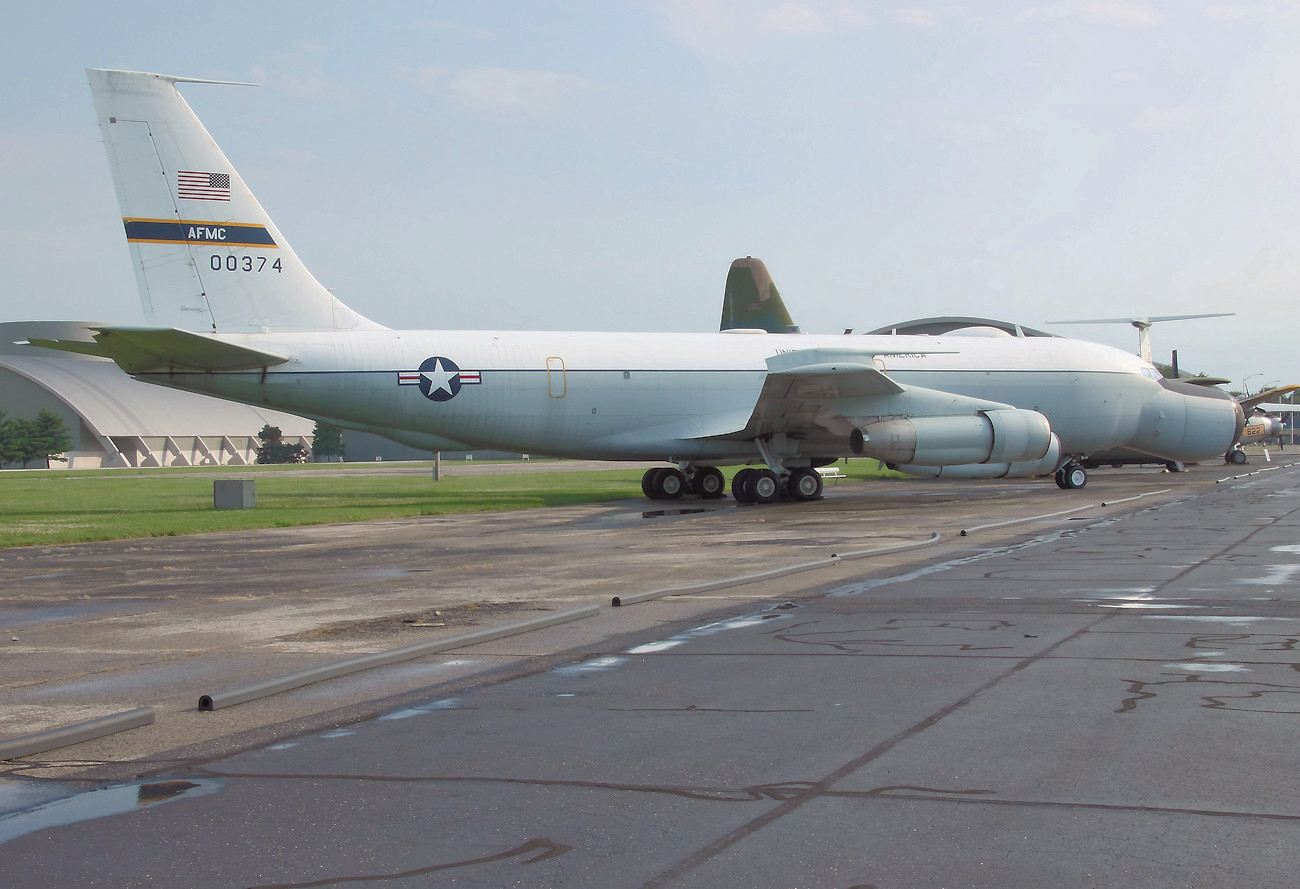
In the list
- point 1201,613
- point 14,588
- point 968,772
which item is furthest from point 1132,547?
point 14,588

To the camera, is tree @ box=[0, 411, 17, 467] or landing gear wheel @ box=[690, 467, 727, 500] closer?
landing gear wheel @ box=[690, 467, 727, 500]

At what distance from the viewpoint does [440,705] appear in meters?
6.28

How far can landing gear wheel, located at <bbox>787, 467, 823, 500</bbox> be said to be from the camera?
87.2 feet

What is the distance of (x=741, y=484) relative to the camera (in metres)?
25.7

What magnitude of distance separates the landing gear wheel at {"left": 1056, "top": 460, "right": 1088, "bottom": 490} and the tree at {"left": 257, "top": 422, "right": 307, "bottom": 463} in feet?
286

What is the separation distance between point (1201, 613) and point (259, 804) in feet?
24.3

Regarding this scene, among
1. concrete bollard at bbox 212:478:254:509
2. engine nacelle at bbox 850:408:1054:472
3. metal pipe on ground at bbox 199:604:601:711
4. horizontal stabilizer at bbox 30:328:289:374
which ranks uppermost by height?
horizontal stabilizer at bbox 30:328:289:374

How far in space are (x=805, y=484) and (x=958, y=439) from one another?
3687mm

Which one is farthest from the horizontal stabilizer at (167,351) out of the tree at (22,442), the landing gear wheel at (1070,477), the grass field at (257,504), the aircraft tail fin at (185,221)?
the tree at (22,442)

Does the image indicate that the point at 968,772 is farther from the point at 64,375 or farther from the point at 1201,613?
the point at 64,375

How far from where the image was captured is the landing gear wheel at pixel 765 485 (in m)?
25.5

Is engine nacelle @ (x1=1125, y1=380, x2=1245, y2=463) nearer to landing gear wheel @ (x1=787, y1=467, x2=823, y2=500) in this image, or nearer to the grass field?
landing gear wheel @ (x1=787, y1=467, x2=823, y2=500)

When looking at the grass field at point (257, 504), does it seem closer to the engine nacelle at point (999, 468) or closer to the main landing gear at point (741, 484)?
the main landing gear at point (741, 484)

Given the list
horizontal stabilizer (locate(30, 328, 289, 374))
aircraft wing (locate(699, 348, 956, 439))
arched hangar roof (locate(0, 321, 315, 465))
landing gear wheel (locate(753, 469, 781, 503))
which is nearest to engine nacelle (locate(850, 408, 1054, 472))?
aircraft wing (locate(699, 348, 956, 439))
